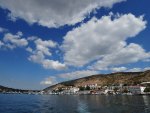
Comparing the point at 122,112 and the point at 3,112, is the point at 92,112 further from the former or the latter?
the point at 3,112

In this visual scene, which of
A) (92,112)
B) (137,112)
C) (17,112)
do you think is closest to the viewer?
Answer: (137,112)

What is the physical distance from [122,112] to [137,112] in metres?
4.55

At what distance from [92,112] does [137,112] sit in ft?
47.7

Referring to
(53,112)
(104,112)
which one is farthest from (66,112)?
(104,112)

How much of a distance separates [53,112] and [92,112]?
43.6ft

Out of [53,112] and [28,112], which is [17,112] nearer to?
[28,112]

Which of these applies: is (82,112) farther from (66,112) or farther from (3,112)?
(3,112)

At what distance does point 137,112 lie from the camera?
78.8m

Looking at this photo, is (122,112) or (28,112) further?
(28,112)

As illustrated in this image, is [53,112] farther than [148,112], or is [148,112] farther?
[53,112]

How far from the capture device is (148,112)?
260 feet

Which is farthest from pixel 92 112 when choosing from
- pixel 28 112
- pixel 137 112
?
pixel 28 112

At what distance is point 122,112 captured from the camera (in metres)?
79.9

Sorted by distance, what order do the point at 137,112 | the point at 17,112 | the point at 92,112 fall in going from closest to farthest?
the point at 137,112, the point at 92,112, the point at 17,112
